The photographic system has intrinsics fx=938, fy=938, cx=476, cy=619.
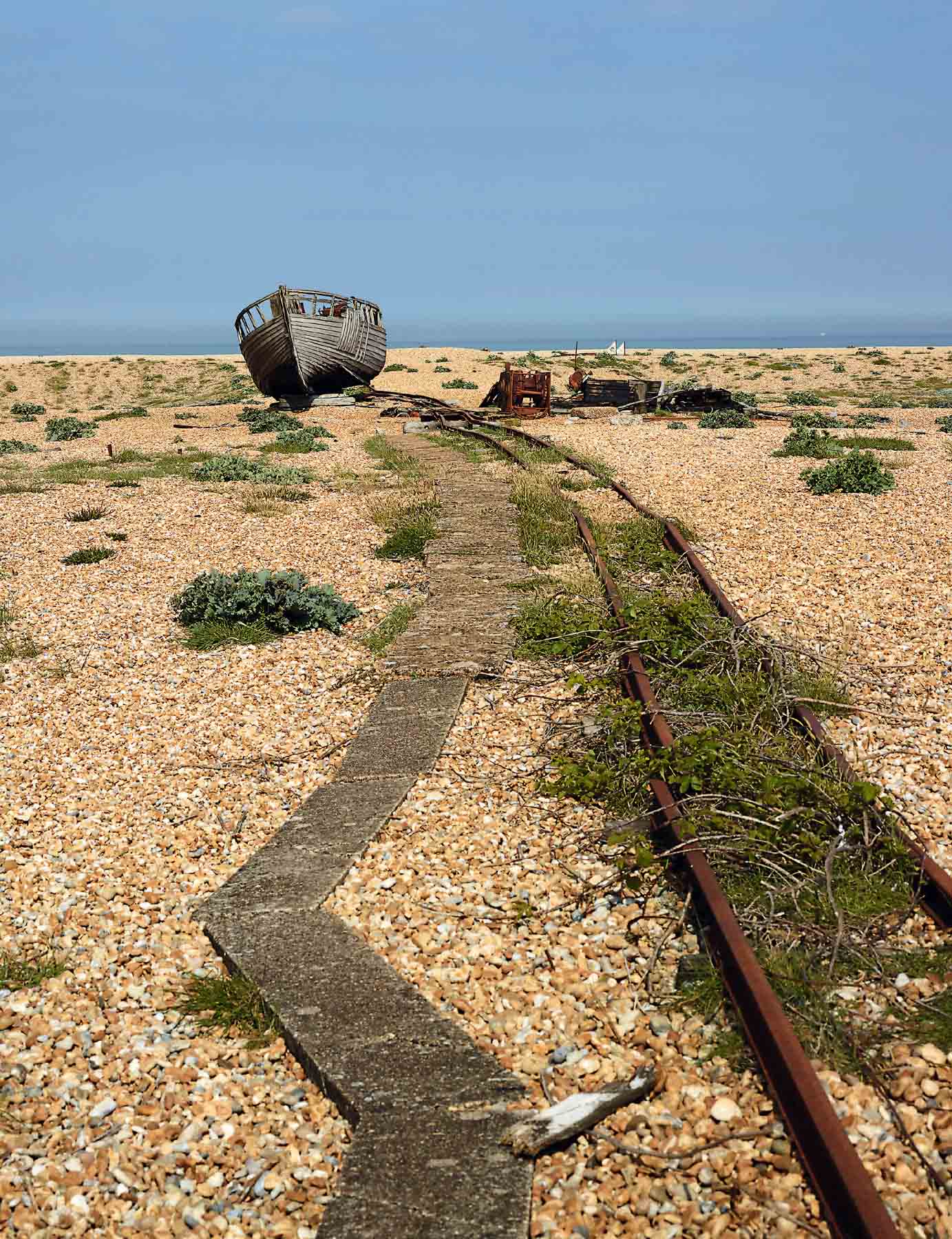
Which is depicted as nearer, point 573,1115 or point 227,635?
point 573,1115

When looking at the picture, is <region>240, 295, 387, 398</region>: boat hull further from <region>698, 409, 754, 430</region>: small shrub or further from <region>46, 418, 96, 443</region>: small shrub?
<region>698, 409, 754, 430</region>: small shrub

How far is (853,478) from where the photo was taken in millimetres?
14094

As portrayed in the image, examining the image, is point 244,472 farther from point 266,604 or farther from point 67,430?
point 67,430

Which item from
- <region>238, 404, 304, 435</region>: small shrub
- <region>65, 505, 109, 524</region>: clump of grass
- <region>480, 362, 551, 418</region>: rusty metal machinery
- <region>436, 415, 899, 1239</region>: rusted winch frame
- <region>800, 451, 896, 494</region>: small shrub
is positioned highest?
<region>480, 362, 551, 418</region>: rusty metal machinery

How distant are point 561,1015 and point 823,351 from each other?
63373 mm

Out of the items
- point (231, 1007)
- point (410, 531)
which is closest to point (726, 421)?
point (410, 531)

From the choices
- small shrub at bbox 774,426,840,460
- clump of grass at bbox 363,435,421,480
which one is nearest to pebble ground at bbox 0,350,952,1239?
clump of grass at bbox 363,435,421,480

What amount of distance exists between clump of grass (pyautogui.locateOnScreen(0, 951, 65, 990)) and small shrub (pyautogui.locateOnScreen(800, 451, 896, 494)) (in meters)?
12.4

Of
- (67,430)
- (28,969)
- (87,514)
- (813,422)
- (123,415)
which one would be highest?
(813,422)

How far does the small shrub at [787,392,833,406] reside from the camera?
30.3 m

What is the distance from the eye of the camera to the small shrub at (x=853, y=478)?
1397 centimetres

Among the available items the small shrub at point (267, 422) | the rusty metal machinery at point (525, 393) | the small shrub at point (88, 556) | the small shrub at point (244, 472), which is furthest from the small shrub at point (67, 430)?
the small shrub at point (88, 556)

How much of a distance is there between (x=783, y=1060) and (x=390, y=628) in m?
5.91

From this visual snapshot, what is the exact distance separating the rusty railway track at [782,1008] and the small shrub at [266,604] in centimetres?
340
